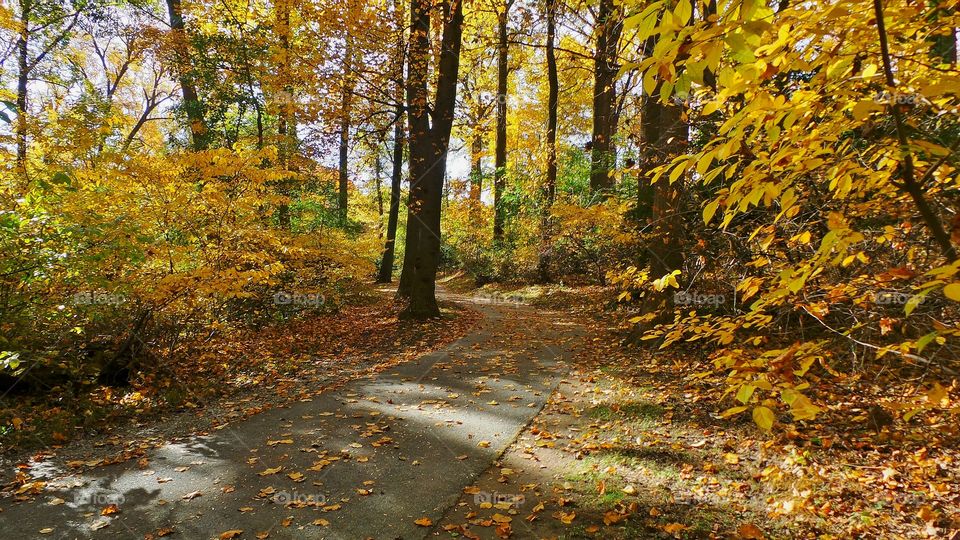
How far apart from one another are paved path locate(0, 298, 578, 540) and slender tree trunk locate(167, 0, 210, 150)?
10.9m

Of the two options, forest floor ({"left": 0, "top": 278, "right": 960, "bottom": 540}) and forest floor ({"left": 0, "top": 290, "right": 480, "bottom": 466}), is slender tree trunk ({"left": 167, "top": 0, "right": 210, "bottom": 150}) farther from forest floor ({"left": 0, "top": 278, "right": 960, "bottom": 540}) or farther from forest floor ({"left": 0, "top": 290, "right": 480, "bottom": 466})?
forest floor ({"left": 0, "top": 278, "right": 960, "bottom": 540})

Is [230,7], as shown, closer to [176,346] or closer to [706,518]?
[176,346]

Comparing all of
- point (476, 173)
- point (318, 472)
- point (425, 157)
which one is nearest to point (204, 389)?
point (318, 472)

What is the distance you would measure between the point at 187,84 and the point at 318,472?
14127 millimetres

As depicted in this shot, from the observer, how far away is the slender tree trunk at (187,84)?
13.4m

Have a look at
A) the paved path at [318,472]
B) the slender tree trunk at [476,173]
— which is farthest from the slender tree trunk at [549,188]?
the paved path at [318,472]

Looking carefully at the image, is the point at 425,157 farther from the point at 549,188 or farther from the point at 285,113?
the point at 549,188

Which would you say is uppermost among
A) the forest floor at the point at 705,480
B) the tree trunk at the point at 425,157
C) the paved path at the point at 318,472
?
the tree trunk at the point at 425,157

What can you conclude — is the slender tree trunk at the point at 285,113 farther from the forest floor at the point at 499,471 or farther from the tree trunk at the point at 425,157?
the forest floor at the point at 499,471

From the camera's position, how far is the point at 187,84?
558 inches

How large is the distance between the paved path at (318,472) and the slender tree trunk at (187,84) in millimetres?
10854

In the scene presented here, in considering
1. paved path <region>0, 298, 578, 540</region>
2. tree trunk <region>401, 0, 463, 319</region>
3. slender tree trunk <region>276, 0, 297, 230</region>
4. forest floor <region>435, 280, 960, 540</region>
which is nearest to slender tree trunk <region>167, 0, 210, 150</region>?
slender tree trunk <region>276, 0, 297, 230</region>

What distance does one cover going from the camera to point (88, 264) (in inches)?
251

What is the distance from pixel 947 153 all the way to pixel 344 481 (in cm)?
447
